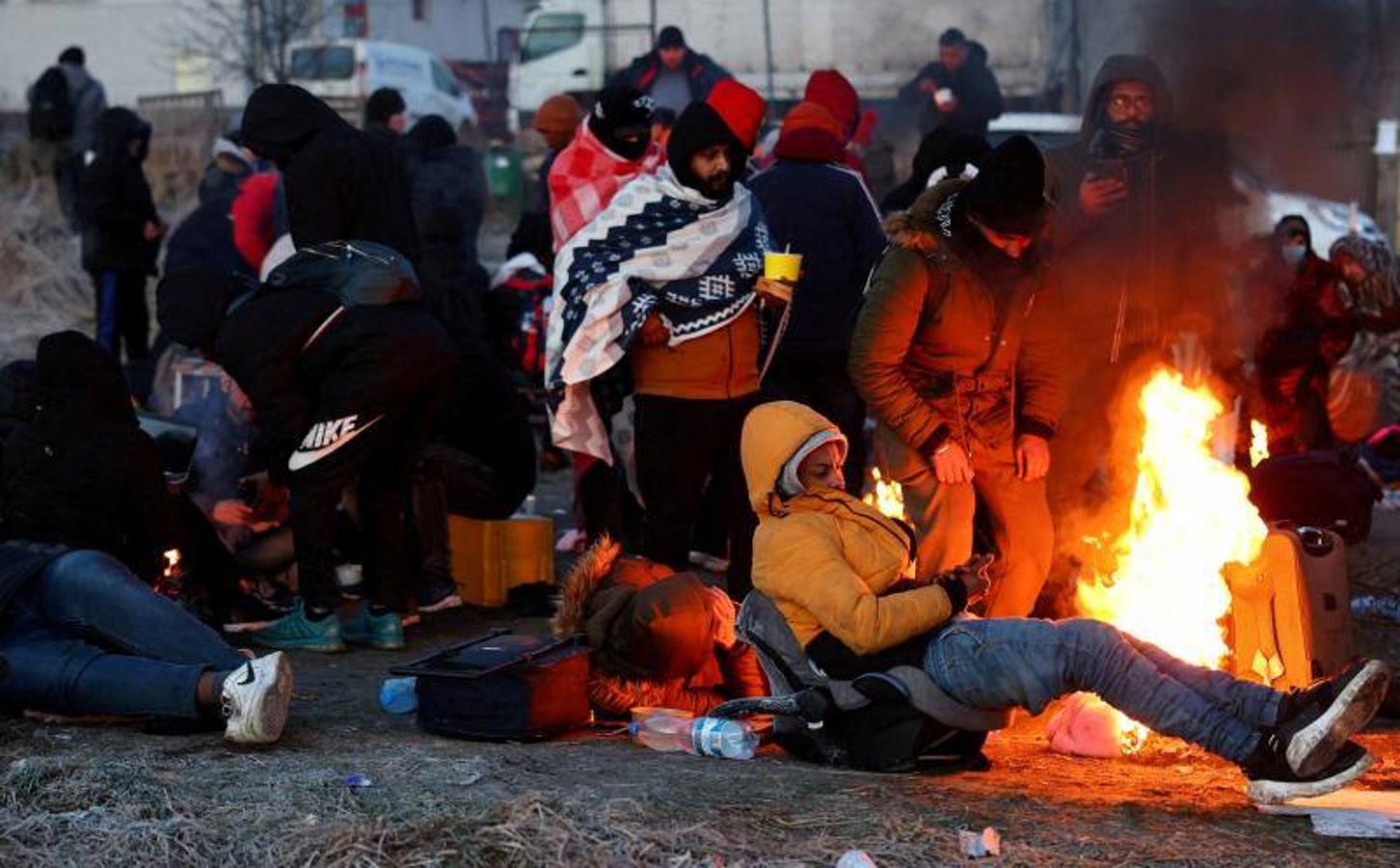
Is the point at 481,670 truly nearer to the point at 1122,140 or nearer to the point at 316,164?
the point at 316,164

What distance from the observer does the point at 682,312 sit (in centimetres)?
802

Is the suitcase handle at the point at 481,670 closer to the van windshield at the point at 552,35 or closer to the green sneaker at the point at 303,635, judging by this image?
the green sneaker at the point at 303,635

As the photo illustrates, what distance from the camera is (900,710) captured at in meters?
6.02

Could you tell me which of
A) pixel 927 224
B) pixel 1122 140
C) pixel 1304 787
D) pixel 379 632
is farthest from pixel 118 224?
pixel 1304 787

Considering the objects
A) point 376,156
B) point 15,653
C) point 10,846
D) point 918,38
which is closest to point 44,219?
point 918,38

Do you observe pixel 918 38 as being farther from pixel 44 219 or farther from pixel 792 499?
pixel 792 499

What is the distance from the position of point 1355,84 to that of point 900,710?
18.9 ft

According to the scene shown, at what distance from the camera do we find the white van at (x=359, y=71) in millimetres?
27609

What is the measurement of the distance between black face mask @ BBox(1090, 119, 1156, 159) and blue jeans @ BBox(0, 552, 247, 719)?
4.37 m

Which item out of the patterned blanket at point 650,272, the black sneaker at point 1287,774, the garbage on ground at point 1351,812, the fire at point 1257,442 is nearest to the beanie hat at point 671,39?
the fire at point 1257,442

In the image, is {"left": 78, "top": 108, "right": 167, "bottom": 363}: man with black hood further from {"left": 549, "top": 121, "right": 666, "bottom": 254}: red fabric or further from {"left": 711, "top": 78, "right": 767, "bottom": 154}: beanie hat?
{"left": 711, "top": 78, "right": 767, "bottom": 154}: beanie hat

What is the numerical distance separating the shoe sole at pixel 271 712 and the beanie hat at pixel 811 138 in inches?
152

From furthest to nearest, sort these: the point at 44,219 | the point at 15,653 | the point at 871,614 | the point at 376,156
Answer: the point at 44,219
the point at 376,156
the point at 15,653
the point at 871,614

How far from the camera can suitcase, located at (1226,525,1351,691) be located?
696 cm
